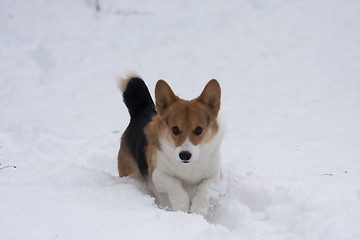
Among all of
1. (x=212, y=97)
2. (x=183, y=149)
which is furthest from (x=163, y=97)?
(x=183, y=149)

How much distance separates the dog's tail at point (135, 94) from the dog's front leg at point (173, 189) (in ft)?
3.14

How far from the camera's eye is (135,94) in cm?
438

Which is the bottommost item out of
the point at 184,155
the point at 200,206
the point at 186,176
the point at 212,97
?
the point at 200,206

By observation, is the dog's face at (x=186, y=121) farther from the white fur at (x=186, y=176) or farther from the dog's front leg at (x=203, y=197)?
the dog's front leg at (x=203, y=197)

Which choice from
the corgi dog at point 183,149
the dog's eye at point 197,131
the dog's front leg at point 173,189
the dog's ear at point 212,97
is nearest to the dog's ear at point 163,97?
the corgi dog at point 183,149

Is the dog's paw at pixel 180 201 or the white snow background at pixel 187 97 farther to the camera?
the dog's paw at pixel 180 201

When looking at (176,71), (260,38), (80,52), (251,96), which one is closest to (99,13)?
(80,52)

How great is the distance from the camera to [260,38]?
9.59 meters

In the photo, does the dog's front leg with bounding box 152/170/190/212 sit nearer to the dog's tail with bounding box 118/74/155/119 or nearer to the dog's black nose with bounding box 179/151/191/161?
the dog's black nose with bounding box 179/151/191/161

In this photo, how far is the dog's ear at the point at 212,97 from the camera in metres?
3.57

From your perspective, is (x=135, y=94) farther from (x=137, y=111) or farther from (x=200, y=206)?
(x=200, y=206)

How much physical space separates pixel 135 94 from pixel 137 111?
0.60ft

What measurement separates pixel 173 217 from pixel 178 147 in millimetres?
762

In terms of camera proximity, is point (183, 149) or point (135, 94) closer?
point (183, 149)
